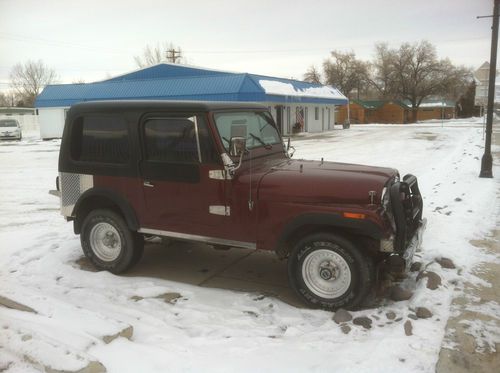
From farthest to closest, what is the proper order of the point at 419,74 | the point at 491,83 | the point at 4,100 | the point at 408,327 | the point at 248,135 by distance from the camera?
the point at 4,100 < the point at 419,74 < the point at 491,83 < the point at 248,135 < the point at 408,327

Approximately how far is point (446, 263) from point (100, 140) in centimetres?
432

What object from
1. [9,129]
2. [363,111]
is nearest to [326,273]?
[9,129]

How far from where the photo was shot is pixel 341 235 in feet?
15.1

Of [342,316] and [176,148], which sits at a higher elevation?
[176,148]

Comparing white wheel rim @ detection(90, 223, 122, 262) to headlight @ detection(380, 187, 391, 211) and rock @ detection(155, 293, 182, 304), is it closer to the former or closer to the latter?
rock @ detection(155, 293, 182, 304)

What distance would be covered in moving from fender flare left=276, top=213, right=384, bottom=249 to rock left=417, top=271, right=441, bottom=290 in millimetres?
1090

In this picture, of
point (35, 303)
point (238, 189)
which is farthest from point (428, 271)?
point (35, 303)

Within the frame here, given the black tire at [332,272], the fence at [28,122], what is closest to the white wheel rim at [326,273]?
the black tire at [332,272]

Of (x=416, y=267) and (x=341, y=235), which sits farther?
(x=416, y=267)

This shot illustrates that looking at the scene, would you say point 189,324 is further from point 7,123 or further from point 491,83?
point 7,123

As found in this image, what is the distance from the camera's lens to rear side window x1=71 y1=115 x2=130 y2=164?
5.52 metres

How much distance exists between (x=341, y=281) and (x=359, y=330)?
0.55 metres

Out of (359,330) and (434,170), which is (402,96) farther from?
(359,330)

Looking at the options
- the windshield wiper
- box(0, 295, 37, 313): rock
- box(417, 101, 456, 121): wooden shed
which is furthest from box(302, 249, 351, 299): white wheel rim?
box(417, 101, 456, 121): wooden shed
